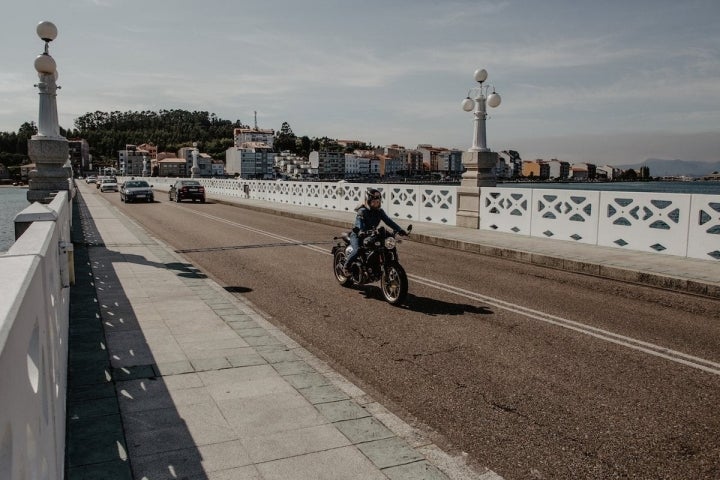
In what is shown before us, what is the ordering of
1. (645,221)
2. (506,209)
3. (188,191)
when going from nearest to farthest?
(645,221), (506,209), (188,191)

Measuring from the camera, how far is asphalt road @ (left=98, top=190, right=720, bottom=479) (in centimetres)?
385

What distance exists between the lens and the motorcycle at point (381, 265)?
7855mm

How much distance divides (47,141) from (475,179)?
11450 mm

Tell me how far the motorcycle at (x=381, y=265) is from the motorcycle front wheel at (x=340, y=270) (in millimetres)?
137

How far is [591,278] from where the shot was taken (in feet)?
33.4

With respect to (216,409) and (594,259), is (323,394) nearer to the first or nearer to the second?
(216,409)

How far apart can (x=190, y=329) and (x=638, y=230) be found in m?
9.95

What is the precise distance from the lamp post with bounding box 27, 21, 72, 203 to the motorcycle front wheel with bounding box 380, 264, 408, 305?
7.76m

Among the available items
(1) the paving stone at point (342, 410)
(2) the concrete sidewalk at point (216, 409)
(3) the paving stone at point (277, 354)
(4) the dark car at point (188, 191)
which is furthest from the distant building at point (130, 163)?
(1) the paving stone at point (342, 410)

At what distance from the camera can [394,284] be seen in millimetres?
7961

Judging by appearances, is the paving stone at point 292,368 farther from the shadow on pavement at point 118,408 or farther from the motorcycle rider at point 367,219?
the motorcycle rider at point 367,219

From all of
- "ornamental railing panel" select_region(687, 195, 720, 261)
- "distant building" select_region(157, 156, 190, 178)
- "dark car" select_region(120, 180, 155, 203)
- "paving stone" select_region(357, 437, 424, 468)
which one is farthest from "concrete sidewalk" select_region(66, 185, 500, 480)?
"distant building" select_region(157, 156, 190, 178)

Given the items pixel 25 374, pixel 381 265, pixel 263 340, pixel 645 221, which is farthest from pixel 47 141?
pixel 645 221

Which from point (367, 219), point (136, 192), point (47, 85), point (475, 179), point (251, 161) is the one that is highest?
point (251, 161)
